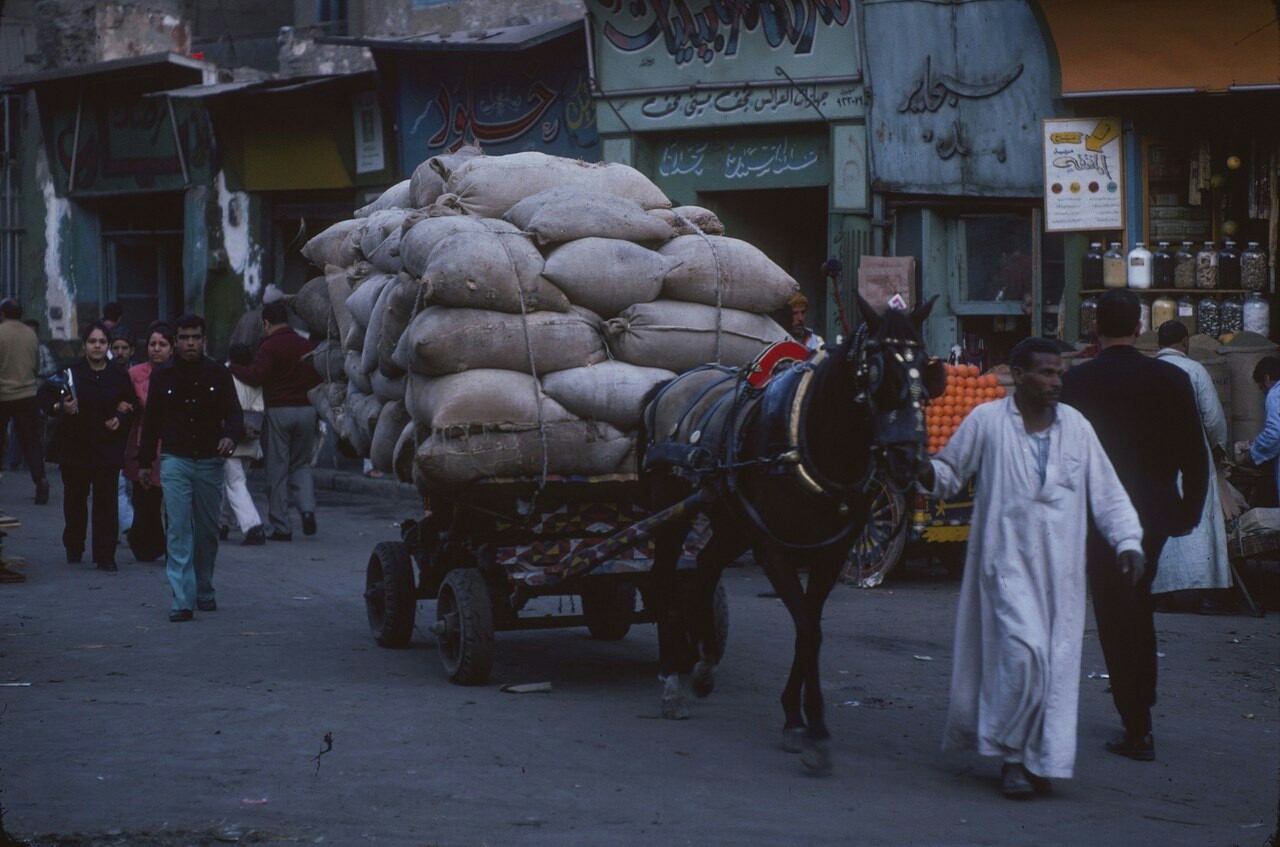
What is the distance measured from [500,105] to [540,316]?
469 inches

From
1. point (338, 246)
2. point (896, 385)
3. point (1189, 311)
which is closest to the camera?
point (896, 385)

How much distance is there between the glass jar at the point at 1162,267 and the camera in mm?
14305

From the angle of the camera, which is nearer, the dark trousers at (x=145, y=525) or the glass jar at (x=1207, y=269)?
the dark trousers at (x=145, y=525)

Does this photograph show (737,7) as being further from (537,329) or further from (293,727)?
(293,727)

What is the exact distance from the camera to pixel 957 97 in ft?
50.3

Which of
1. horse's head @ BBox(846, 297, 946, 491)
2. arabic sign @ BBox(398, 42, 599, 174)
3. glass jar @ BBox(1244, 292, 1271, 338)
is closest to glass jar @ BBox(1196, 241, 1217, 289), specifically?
glass jar @ BBox(1244, 292, 1271, 338)

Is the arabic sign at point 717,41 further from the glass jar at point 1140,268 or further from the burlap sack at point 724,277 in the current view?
the burlap sack at point 724,277

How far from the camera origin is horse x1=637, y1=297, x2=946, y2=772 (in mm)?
5676

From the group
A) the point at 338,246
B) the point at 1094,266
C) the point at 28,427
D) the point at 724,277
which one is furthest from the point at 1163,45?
the point at 28,427

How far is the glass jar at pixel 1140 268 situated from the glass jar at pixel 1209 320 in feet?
1.83

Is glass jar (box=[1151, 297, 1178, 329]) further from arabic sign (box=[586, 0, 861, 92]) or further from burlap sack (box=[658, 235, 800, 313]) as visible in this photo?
burlap sack (box=[658, 235, 800, 313])

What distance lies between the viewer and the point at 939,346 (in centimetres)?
1600

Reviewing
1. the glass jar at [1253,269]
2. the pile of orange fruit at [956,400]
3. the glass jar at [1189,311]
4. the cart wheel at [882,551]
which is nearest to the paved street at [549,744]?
the cart wheel at [882,551]

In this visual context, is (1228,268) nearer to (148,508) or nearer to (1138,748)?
(1138,748)
